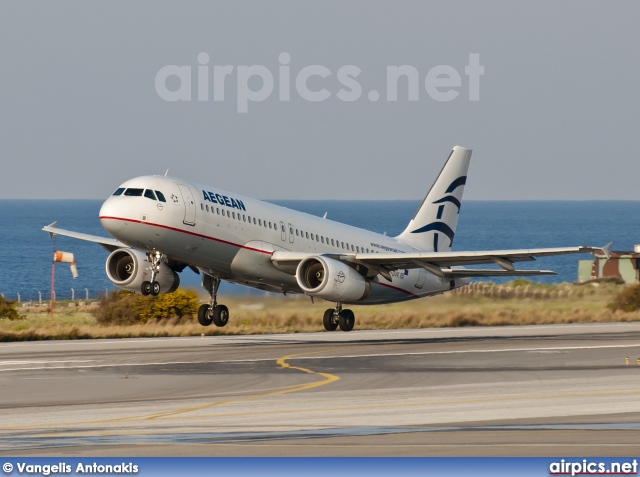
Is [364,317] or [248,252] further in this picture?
[364,317]

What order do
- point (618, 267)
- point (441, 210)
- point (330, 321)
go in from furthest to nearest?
point (618, 267), point (441, 210), point (330, 321)

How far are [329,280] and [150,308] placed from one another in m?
21.6

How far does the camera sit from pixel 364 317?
202 feet

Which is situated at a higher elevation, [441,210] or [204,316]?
[441,210]

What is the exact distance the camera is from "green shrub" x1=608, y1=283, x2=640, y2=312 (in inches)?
2657

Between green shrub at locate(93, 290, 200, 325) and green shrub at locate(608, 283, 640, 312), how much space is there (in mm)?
24700

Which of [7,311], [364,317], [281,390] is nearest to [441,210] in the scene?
[364,317]

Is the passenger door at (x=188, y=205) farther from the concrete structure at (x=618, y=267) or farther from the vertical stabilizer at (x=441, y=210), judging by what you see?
the concrete structure at (x=618, y=267)

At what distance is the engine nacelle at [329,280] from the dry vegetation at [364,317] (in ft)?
21.4

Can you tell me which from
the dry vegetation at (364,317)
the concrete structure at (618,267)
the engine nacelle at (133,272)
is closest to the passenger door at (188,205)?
the engine nacelle at (133,272)

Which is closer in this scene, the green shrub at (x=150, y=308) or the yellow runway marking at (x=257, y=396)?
the yellow runway marking at (x=257, y=396)

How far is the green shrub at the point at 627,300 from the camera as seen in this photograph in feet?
221

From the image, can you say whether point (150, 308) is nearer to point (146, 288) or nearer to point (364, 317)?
point (364, 317)

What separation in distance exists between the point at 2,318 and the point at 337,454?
51.1 m
